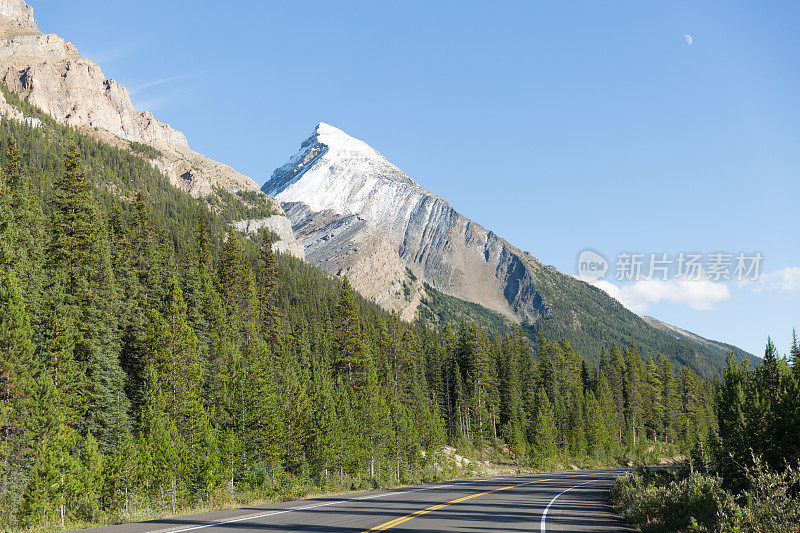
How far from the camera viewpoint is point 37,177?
403 ft

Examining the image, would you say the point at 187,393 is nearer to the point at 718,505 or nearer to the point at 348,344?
the point at 348,344

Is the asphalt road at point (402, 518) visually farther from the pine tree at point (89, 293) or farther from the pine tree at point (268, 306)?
the pine tree at point (268, 306)

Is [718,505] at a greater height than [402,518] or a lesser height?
greater

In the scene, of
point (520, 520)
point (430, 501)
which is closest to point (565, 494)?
point (430, 501)

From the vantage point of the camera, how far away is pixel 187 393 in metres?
41.1

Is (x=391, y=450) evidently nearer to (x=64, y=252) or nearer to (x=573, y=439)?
(x=64, y=252)

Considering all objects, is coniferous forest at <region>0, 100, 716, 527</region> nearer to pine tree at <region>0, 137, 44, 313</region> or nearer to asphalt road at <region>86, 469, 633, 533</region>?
pine tree at <region>0, 137, 44, 313</region>

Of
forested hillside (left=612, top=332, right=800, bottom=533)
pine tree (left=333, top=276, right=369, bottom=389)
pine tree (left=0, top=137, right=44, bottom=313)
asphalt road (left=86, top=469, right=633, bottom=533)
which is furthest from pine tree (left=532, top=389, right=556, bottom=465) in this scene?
pine tree (left=0, top=137, right=44, bottom=313)

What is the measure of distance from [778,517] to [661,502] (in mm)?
7453

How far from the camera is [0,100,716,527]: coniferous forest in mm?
29531

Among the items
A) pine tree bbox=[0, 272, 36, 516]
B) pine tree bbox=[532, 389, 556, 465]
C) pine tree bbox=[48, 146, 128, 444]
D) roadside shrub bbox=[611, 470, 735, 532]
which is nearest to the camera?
roadside shrub bbox=[611, 470, 735, 532]

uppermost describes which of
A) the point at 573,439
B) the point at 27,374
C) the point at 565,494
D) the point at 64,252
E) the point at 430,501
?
the point at 64,252

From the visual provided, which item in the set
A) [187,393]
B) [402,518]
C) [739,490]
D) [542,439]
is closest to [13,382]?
A: [187,393]

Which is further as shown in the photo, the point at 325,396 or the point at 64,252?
the point at 325,396
